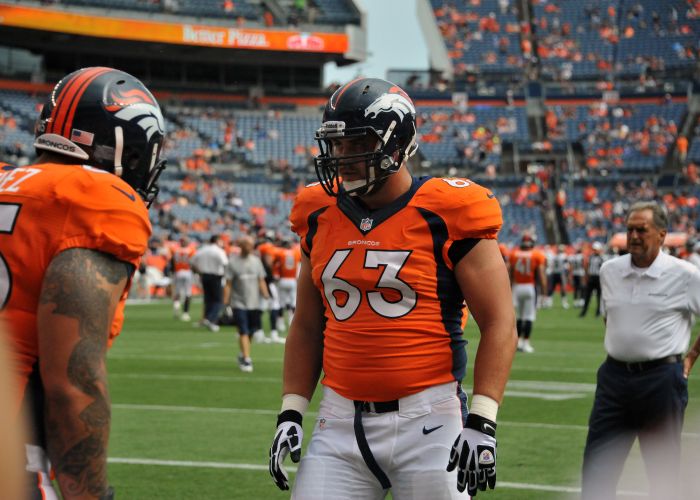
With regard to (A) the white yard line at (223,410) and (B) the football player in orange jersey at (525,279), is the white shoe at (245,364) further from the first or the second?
(B) the football player in orange jersey at (525,279)

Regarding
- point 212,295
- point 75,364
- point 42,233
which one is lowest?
point 212,295

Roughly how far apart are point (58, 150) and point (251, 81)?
50362 mm

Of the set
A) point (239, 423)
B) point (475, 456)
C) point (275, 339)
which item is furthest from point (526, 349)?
point (475, 456)

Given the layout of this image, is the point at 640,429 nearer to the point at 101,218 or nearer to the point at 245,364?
the point at 101,218

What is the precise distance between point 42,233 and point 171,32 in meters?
46.2

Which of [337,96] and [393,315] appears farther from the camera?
[337,96]

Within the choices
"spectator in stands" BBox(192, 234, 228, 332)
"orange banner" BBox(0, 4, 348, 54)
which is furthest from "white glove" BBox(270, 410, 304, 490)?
"orange banner" BBox(0, 4, 348, 54)

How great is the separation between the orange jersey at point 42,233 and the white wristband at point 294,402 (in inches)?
54.2

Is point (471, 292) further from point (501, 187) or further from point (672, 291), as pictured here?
point (501, 187)

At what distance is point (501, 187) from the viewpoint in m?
44.5

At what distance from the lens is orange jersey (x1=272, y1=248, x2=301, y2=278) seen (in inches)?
790

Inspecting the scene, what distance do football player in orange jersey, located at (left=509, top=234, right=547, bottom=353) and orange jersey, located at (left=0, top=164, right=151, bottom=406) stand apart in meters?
14.1

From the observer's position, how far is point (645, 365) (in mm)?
5812

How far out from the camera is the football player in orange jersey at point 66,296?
2.51 meters
